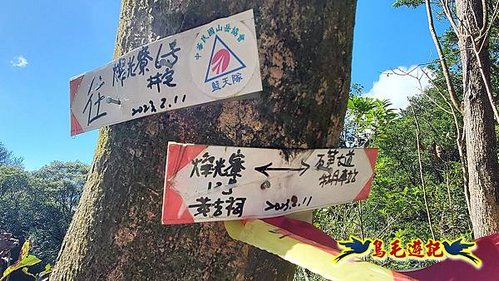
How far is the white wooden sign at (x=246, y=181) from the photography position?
0.58 meters

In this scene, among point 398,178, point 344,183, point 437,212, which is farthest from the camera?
point 398,178

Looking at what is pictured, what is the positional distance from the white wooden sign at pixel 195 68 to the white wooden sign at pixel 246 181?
81 mm

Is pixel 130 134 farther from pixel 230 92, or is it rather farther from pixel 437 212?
pixel 437 212

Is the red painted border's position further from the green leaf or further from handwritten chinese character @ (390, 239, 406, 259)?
the green leaf

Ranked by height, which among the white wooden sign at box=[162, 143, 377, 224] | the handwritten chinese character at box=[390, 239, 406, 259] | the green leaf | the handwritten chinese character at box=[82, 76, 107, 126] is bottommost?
the green leaf

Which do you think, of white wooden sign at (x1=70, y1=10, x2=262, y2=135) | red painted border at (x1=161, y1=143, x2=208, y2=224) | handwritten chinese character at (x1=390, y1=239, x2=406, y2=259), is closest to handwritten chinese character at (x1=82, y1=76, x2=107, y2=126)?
white wooden sign at (x1=70, y1=10, x2=262, y2=135)

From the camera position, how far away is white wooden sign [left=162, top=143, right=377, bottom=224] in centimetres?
58

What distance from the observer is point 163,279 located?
1.94 ft

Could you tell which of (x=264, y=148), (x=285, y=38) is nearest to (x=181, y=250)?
(x=264, y=148)

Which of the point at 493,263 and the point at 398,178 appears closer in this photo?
the point at 493,263

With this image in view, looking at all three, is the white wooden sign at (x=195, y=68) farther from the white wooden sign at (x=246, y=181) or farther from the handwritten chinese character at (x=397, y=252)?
the handwritten chinese character at (x=397, y=252)

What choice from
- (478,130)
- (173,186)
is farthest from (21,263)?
(478,130)

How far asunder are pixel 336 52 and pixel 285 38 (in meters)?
0.08

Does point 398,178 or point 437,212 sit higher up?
point 398,178
